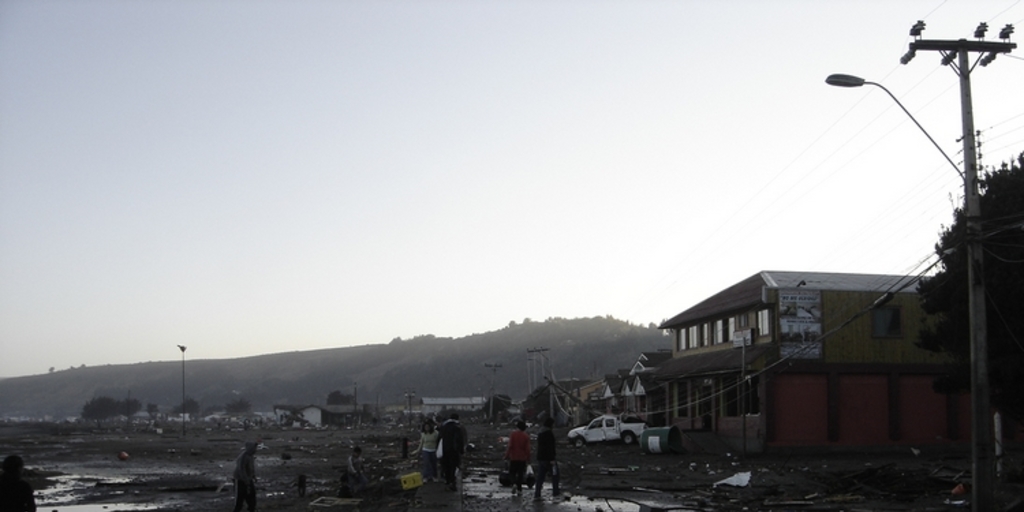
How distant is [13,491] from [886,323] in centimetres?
3707

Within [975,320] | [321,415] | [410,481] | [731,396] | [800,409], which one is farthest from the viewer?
[321,415]

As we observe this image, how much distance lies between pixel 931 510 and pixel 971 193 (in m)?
6.66

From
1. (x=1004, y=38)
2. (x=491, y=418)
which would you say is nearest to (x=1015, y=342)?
(x=1004, y=38)

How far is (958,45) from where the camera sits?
1769cm

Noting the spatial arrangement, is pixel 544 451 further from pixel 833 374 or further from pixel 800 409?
pixel 833 374

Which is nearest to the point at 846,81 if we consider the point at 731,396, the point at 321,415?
the point at 731,396

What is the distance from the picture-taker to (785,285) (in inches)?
1572

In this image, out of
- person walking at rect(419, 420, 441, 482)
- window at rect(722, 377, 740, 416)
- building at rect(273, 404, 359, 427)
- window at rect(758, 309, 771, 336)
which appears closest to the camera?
person walking at rect(419, 420, 441, 482)

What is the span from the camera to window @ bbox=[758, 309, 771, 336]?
3962 cm

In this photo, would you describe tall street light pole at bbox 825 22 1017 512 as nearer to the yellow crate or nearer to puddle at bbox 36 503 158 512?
the yellow crate

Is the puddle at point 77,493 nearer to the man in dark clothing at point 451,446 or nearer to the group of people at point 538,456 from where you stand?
the man in dark clothing at point 451,446

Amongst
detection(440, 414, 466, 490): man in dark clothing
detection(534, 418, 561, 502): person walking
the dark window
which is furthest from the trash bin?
detection(534, 418, 561, 502): person walking

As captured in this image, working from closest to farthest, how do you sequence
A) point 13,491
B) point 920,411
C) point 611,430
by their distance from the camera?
point 13,491, point 920,411, point 611,430

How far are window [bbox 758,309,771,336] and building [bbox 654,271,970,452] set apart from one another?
45mm
